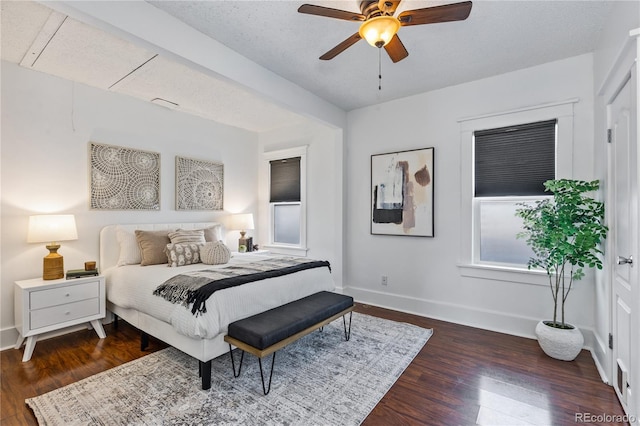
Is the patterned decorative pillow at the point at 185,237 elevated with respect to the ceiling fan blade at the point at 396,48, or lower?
lower

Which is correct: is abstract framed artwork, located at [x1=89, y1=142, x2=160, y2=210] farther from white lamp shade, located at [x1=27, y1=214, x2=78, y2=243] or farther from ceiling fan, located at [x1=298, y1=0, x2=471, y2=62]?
ceiling fan, located at [x1=298, y1=0, x2=471, y2=62]

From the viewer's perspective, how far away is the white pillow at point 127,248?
3.32m

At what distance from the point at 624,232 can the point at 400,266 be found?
7.40ft

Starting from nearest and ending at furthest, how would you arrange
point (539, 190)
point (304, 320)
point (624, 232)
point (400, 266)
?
point (624, 232), point (304, 320), point (539, 190), point (400, 266)

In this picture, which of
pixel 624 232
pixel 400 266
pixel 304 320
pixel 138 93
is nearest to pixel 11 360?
pixel 304 320

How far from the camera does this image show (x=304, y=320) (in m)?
2.36

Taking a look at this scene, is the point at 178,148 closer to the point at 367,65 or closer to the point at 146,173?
the point at 146,173

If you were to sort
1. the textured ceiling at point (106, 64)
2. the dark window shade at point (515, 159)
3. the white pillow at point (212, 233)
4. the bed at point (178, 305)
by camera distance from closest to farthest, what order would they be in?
the bed at point (178, 305), the textured ceiling at point (106, 64), the dark window shade at point (515, 159), the white pillow at point (212, 233)

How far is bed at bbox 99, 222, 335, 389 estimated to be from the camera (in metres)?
2.15

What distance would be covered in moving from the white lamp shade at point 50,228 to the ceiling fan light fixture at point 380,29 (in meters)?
3.19

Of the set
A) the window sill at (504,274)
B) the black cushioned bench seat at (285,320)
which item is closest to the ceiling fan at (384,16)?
the black cushioned bench seat at (285,320)

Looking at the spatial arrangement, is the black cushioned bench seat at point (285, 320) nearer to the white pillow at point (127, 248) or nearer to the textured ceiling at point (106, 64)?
the white pillow at point (127, 248)

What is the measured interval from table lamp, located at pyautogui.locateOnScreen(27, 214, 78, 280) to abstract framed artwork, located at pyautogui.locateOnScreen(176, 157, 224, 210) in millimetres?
1343

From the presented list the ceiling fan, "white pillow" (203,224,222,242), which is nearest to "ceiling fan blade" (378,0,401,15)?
the ceiling fan
